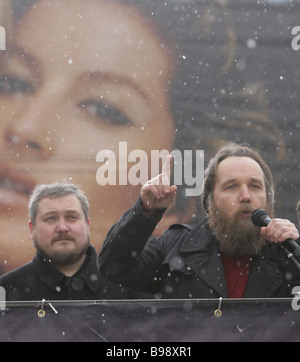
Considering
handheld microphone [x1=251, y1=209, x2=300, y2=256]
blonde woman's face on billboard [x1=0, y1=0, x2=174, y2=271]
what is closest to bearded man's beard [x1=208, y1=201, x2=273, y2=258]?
handheld microphone [x1=251, y1=209, x2=300, y2=256]

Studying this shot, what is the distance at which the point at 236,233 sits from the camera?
2.86m

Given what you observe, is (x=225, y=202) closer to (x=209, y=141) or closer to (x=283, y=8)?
(x=209, y=141)

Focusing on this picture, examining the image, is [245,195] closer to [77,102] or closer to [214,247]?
[214,247]

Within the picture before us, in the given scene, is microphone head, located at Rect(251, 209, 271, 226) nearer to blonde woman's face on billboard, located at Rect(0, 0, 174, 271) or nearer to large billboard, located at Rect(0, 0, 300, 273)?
large billboard, located at Rect(0, 0, 300, 273)

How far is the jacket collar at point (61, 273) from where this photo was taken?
9.62 feet

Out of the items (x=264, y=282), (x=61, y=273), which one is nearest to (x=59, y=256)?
(x=61, y=273)

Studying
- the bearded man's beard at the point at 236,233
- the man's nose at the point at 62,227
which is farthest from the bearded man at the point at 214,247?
the man's nose at the point at 62,227

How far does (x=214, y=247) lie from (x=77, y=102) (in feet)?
2.91

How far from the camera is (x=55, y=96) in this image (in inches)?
117

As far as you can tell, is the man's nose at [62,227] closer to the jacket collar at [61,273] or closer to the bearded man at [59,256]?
the bearded man at [59,256]

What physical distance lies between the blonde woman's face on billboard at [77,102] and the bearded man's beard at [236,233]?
14.9 inches

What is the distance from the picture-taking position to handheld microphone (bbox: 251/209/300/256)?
2344mm

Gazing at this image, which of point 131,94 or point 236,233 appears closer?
point 236,233
